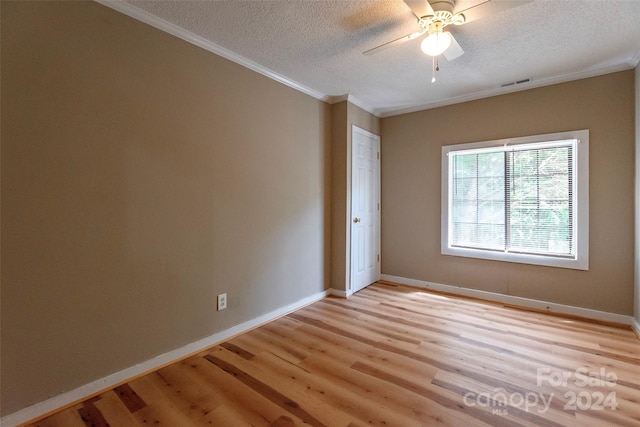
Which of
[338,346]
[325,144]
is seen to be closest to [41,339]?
[338,346]

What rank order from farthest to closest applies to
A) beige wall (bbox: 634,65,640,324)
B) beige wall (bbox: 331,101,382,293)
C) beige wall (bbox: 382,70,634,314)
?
1. beige wall (bbox: 331,101,382,293)
2. beige wall (bbox: 382,70,634,314)
3. beige wall (bbox: 634,65,640,324)

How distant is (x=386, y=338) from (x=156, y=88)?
8.78ft

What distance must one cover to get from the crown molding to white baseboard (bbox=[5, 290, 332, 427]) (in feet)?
7.76

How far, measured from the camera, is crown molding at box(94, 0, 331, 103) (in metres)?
1.88

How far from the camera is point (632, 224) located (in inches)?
107

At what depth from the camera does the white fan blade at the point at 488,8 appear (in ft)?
5.18

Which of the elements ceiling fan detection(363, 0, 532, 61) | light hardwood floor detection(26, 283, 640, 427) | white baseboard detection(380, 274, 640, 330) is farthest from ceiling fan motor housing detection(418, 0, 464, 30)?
white baseboard detection(380, 274, 640, 330)

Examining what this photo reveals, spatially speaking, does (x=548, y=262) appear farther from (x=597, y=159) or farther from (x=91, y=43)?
(x=91, y=43)

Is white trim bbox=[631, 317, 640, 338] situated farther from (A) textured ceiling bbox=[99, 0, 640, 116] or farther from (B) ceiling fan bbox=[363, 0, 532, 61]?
(B) ceiling fan bbox=[363, 0, 532, 61]

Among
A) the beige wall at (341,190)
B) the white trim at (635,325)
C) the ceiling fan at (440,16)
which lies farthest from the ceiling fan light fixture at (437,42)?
the white trim at (635,325)

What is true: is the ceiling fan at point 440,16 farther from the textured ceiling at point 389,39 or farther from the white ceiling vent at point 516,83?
the white ceiling vent at point 516,83

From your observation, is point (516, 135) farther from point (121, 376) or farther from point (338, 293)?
point (121, 376)

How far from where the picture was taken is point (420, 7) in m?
1.72

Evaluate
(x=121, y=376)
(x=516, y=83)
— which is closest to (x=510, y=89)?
(x=516, y=83)
